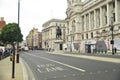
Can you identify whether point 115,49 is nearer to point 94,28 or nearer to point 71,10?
point 94,28

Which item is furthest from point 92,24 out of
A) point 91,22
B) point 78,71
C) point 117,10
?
point 78,71

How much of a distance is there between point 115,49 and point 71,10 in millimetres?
69482

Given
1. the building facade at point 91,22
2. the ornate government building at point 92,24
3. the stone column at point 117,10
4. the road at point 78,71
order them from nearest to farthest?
the road at point 78,71 < the ornate government building at point 92,24 < the stone column at point 117,10 < the building facade at point 91,22

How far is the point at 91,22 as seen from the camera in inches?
4577

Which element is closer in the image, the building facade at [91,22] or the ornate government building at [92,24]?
the ornate government building at [92,24]

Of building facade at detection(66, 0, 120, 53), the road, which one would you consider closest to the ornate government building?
building facade at detection(66, 0, 120, 53)

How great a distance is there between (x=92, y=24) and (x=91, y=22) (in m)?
1.56

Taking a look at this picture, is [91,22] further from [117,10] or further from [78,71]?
[78,71]

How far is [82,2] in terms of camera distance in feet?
431

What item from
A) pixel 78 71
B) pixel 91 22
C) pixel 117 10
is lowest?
pixel 78 71

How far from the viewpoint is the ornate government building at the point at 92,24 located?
288 feet

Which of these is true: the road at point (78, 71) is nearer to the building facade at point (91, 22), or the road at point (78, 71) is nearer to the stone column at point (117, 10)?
the building facade at point (91, 22)

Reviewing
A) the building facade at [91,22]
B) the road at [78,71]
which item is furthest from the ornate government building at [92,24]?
the road at [78,71]

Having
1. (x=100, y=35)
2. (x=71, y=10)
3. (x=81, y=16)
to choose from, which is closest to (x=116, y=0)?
(x=100, y=35)
